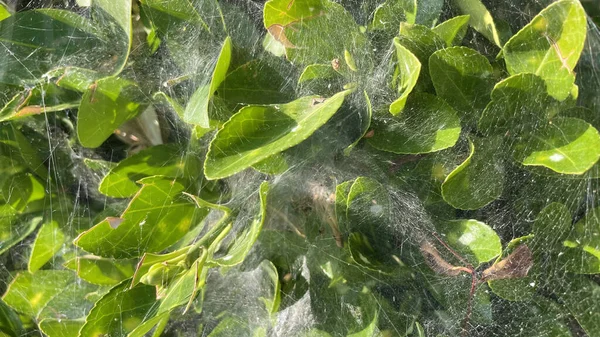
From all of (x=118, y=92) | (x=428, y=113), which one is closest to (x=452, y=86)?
(x=428, y=113)

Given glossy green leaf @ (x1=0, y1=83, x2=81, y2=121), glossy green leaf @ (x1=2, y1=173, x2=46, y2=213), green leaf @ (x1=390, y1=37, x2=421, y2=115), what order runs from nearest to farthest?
green leaf @ (x1=390, y1=37, x2=421, y2=115)
glossy green leaf @ (x1=0, y1=83, x2=81, y2=121)
glossy green leaf @ (x1=2, y1=173, x2=46, y2=213)

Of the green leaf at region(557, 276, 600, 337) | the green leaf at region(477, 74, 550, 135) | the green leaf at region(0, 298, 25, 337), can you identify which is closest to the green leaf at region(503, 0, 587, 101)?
the green leaf at region(477, 74, 550, 135)

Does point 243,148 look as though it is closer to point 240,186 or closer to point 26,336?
point 240,186

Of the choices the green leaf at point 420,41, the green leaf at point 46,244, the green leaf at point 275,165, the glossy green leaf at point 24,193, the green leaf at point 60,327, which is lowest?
the green leaf at point 60,327

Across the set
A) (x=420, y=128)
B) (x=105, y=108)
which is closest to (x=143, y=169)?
(x=105, y=108)

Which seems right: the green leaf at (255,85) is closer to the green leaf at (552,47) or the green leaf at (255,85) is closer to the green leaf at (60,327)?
the green leaf at (552,47)

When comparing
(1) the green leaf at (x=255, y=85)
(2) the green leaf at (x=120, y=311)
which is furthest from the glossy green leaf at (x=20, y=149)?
(1) the green leaf at (x=255, y=85)

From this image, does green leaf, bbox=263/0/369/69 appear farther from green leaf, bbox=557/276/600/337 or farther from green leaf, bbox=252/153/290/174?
green leaf, bbox=557/276/600/337
